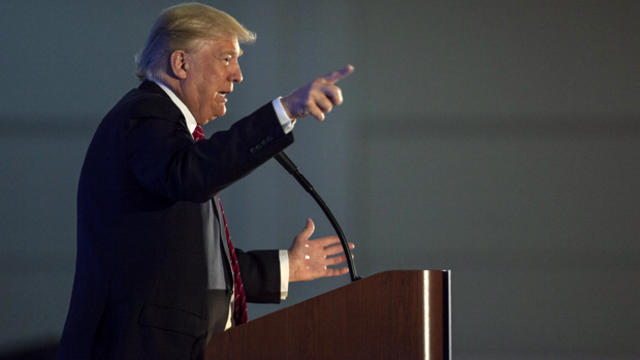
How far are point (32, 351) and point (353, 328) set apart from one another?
1990 mm

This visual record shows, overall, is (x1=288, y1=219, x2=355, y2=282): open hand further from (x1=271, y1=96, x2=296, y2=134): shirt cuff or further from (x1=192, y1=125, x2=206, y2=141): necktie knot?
(x1=271, y1=96, x2=296, y2=134): shirt cuff

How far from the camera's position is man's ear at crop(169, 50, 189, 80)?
63.3 inches

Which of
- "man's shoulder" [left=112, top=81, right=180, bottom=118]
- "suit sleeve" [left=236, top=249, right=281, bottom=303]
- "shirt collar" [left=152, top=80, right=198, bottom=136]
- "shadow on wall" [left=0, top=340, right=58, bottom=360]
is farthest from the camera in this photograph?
"shadow on wall" [left=0, top=340, right=58, bottom=360]

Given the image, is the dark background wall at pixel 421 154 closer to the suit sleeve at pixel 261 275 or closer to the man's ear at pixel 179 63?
the suit sleeve at pixel 261 275

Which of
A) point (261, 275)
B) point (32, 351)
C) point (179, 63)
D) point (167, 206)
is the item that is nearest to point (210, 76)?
point (179, 63)

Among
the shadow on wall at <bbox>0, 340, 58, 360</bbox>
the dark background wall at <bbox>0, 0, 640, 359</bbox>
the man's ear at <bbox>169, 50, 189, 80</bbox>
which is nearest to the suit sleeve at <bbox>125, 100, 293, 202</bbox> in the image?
the man's ear at <bbox>169, 50, 189, 80</bbox>

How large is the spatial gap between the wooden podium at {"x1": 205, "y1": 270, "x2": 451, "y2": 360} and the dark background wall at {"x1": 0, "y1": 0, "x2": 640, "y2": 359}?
1.54m

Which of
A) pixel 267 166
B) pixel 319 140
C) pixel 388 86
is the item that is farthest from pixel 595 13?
pixel 267 166

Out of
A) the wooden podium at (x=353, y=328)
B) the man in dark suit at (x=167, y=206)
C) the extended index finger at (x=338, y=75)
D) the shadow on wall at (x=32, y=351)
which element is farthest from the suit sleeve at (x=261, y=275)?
the shadow on wall at (x=32, y=351)

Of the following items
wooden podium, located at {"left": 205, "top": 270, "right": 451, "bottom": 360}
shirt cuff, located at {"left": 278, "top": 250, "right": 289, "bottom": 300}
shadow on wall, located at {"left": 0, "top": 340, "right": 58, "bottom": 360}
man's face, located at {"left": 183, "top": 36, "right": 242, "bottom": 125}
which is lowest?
shadow on wall, located at {"left": 0, "top": 340, "right": 58, "bottom": 360}

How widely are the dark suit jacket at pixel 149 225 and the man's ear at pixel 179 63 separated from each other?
0.14 m

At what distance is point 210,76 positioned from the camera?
1635 mm

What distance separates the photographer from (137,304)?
1.33 meters

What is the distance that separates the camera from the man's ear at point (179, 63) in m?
1.61
